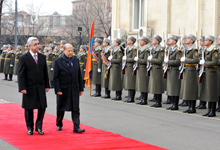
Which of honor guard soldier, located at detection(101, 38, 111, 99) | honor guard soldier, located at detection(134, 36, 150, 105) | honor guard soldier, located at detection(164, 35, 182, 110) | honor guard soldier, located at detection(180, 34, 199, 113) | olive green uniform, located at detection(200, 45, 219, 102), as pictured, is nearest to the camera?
olive green uniform, located at detection(200, 45, 219, 102)

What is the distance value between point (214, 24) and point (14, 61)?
1191cm

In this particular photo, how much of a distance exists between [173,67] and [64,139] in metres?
5.80

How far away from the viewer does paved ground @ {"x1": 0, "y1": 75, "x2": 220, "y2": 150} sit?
8688 millimetres

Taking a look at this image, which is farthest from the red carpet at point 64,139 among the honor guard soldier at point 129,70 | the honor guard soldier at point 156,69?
the honor guard soldier at point 129,70

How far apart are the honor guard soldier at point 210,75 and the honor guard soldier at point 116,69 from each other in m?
4.29

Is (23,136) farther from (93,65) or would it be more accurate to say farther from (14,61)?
(14,61)

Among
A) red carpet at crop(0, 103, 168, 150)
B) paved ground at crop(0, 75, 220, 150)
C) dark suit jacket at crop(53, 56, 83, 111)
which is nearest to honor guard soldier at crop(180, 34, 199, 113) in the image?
paved ground at crop(0, 75, 220, 150)

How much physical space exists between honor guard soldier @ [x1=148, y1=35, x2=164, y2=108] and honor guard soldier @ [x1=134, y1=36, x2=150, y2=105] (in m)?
0.47

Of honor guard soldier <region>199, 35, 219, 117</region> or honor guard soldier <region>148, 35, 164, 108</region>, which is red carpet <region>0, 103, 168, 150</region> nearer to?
honor guard soldier <region>199, 35, 219, 117</region>

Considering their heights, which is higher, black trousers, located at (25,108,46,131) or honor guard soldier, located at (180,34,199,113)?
honor guard soldier, located at (180,34,199,113)

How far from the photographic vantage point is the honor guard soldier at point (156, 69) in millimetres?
13898

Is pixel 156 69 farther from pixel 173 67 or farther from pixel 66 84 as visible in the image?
pixel 66 84

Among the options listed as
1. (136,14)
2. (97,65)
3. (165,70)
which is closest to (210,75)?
(165,70)

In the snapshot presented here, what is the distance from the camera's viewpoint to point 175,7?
22453 millimetres
